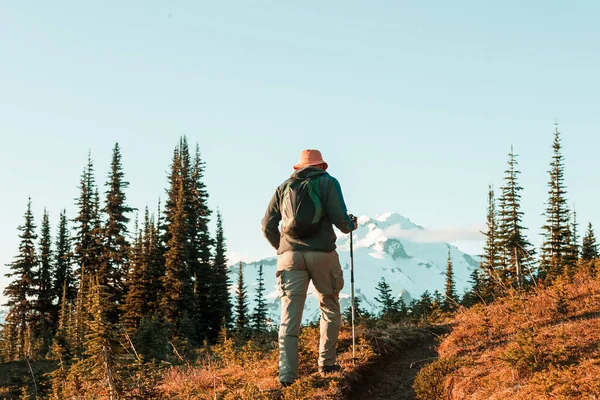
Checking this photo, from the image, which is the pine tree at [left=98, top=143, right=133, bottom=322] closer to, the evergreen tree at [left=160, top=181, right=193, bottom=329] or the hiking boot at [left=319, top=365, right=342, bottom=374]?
the evergreen tree at [left=160, top=181, right=193, bottom=329]

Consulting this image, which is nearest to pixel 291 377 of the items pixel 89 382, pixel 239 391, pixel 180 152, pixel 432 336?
pixel 239 391

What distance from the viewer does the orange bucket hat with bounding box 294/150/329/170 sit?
27.7 ft

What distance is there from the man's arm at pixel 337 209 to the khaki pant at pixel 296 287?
45 cm

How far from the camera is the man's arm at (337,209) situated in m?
7.95

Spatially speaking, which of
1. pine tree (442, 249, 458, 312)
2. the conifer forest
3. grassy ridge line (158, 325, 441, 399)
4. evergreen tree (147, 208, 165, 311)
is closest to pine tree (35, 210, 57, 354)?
the conifer forest

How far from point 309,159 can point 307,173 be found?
12.1 inches

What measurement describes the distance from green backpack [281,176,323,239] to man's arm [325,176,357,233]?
0.15 m

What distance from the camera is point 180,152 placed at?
66.1 m

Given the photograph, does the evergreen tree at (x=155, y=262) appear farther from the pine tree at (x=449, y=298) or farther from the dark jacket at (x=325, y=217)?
the dark jacket at (x=325, y=217)

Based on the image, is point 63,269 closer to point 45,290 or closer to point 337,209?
point 45,290

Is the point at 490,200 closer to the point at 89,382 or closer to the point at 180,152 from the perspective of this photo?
the point at 180,152

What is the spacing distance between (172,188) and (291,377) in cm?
5535

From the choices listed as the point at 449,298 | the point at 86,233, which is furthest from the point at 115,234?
the point at 449,298

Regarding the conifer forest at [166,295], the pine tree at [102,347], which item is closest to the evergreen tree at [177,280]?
the conifer forest at [166,295]
